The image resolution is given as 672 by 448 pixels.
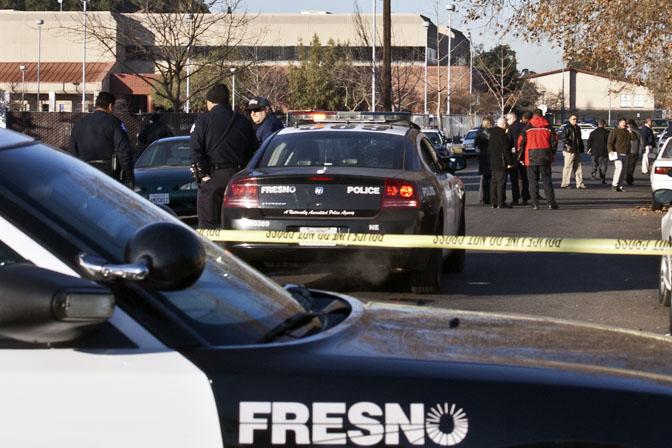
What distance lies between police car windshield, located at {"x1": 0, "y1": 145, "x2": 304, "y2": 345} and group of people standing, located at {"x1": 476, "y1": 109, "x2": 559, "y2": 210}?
65.5 feet

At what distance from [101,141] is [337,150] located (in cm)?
355

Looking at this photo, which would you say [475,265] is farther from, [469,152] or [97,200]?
[469,152]

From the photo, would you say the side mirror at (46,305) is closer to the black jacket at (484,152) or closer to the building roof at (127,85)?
the black jacket at (484,152)

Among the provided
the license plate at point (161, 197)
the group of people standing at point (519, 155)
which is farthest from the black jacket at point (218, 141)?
the group of people standing at point (519, 155)

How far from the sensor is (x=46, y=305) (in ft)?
8.84

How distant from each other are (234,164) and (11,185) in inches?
363

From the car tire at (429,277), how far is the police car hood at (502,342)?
7.07 metres

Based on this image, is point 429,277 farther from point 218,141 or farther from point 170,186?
point 170,186

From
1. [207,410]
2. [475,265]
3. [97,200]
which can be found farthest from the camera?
[475,265]

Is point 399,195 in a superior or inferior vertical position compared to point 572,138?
inferior

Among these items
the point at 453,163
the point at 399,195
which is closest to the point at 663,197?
the point at 399,195

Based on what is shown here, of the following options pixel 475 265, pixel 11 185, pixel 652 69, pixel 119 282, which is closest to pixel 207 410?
pixel 119 282

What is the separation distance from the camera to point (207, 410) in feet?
9.35

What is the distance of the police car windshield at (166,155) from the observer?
1931 cm
